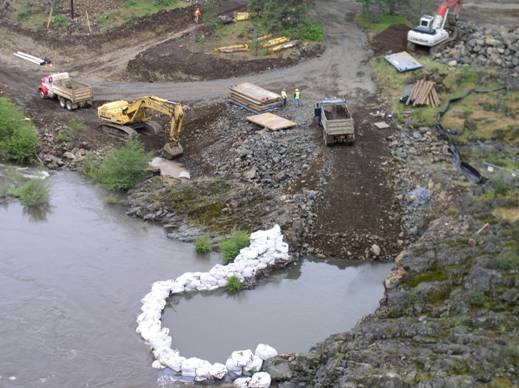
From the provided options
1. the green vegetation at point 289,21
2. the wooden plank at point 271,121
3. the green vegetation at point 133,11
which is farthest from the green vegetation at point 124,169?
the green vegetation at point 133,11

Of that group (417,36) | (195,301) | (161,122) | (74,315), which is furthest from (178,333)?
(417,36)

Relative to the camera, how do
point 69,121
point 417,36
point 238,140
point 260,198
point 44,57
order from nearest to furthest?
1. point 260,198
2. point 238,140
3. point 69,121
4. point 417,36
5. point 44,57

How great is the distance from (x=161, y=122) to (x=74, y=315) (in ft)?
49.9

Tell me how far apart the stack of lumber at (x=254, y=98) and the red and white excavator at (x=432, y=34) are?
9201 mm

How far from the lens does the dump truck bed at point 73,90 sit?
36.2 metres

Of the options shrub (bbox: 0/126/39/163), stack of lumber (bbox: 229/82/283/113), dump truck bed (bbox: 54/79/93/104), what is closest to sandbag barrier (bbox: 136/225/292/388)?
stack of lumber (bbox: 229/82/283/113)

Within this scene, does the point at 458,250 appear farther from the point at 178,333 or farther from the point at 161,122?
the point at 161,122

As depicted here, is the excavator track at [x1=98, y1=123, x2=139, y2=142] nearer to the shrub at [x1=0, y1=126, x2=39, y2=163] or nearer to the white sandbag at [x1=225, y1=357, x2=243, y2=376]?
the shrub at [x1=0, y1=126, x2=39, y2=163]

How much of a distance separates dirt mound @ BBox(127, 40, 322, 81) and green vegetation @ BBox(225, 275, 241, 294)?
17924 millimetres

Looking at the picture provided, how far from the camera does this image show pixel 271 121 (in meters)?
32.5

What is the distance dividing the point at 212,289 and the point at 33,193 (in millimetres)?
9584

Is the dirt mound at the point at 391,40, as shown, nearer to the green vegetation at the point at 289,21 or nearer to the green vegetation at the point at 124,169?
the green vegetation at the point at 289,21

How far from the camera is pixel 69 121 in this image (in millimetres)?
35375

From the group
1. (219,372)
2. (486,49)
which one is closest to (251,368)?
(219,372)
